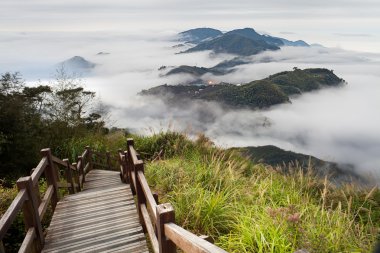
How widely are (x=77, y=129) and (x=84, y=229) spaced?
13.0 meters

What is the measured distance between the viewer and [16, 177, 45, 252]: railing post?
4492mm

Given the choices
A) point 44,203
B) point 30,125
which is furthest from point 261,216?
point 30,125

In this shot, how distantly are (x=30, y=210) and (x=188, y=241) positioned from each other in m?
3.13

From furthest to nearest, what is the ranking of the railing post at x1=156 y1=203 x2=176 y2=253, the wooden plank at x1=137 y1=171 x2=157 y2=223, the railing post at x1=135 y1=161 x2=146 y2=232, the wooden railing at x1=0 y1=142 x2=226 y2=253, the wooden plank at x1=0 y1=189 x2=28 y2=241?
the railing post at x1=135 y1=161 x2=146 y2=232, the wooden plank at x1=137 y1=171 x2=157 y2=223, the wooden plank at x1=0 y1=189 x2=28 y2=241, the railing post at x1=156 y1=203 x2=176 y2=253, the wooden railing at x1=0 y1=142 x2=226 y2=253

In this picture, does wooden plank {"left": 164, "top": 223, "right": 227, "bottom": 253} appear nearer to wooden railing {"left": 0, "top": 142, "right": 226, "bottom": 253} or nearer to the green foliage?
wooden railing {"left": 0, "top": 142, "right": 226, "bottom": 253}

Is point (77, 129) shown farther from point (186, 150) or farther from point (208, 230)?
point (208, 230)

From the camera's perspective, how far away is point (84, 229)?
5457 millimetres

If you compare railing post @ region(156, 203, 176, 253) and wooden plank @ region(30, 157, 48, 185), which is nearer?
railing post @ region(156, 203, 176, 253)

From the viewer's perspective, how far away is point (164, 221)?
2.96m

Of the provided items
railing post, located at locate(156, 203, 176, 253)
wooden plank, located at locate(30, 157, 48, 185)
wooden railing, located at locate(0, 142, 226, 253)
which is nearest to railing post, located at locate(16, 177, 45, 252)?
wooden railing, located at locate(0, 142, 226, 253)

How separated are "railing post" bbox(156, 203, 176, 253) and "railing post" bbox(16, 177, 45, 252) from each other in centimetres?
244

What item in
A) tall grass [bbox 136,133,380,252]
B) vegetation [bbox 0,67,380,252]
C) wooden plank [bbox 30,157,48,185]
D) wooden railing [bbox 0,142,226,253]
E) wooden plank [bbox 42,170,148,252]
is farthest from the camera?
wooden plank [bbox 30,157,48,185]

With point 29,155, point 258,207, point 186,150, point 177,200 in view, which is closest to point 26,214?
point 177,200

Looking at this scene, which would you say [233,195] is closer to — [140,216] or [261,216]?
[261,216]
